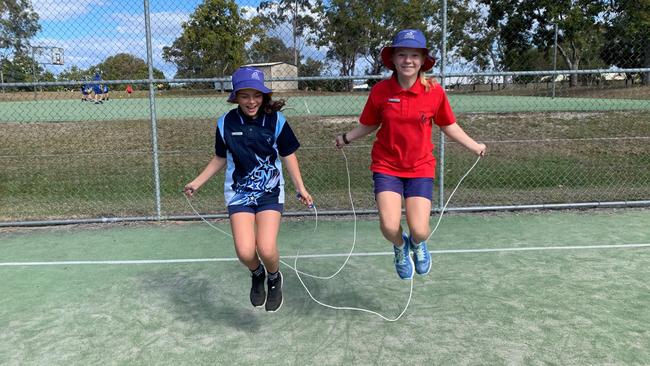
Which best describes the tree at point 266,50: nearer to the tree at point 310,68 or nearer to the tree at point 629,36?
the tree at point 310,68

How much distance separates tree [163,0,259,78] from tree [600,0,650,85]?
21.8ft

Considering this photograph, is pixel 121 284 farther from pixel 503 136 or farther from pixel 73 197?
pixel 503 136

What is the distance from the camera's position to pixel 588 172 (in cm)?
1048

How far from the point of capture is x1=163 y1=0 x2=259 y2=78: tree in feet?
26.1

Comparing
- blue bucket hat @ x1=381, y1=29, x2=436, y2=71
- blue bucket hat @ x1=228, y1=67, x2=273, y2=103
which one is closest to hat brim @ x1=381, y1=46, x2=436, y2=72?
blue bucket hat @ x1=381, y1=29, x2=436, y2=71

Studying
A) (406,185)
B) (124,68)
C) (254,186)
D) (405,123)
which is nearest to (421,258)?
(406,185)

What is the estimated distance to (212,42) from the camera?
914cm

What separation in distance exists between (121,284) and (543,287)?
4.04m

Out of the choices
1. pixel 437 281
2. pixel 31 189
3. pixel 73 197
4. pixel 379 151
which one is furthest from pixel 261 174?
pixel 31 189

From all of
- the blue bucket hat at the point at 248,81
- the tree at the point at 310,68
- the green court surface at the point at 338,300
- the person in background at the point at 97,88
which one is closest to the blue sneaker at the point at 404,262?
the green court surface at the point at 338,300

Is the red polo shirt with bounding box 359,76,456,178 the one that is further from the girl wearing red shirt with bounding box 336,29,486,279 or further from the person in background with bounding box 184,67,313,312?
the person in background with bounding box 184,67,313,312

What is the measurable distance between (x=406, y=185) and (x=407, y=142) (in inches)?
14.2

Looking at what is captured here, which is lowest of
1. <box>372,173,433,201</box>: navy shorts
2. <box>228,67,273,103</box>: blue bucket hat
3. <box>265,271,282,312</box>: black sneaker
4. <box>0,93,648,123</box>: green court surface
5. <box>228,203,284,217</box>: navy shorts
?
<box>265,271,282,312</box>: black sneaker

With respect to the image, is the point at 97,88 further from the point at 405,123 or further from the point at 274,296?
the point at 405,123
